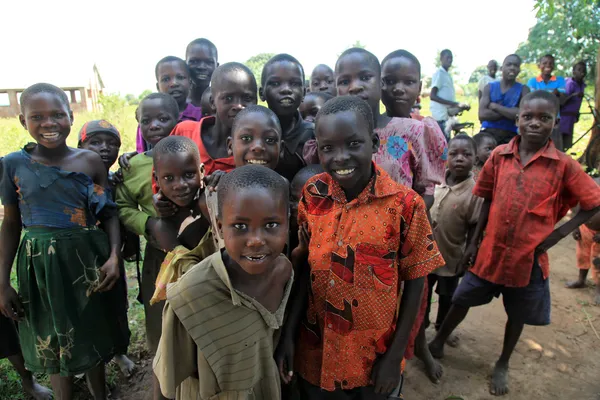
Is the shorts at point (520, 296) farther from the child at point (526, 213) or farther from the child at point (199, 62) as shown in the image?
the child at point (199, 62)

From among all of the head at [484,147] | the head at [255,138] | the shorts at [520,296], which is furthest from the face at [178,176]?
the head at [484,147]

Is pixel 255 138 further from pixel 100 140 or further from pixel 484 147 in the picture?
pixel 484 147

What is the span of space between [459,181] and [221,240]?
2.10 meters

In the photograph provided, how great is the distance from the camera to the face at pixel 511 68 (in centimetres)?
478

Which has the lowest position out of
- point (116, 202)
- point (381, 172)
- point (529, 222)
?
point (529, 222)

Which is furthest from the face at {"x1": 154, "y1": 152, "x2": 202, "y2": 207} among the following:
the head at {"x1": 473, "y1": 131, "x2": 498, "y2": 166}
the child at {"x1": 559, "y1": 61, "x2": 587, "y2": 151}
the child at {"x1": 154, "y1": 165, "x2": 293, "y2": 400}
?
the child at {"x1": 559, "y1": 61, "x2": 587, "y2": 151}

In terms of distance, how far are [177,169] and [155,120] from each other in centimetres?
89

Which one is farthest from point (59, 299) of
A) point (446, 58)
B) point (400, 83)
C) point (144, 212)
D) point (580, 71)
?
point (580, 71)

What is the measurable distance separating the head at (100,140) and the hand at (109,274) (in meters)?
0.62

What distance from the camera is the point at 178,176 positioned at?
1.67m

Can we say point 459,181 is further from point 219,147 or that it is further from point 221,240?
point 221,240

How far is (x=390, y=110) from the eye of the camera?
2.17 metres

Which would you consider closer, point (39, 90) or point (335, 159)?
point (335, 159)

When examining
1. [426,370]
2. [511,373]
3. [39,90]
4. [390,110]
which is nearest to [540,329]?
[511,373]
